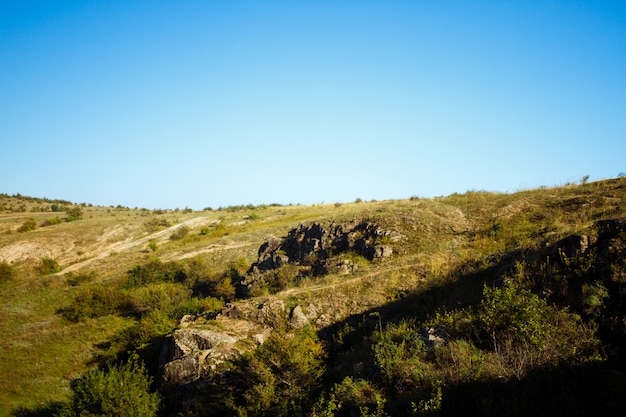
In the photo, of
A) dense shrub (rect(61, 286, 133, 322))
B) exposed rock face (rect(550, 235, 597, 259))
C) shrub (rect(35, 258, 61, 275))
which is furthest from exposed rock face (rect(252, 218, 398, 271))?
shrub (rect(35, 258, 61, 275))

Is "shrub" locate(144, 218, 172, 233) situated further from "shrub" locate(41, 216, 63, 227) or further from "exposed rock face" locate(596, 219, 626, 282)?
"exposed rock face" locate(596, 219, 626, 282)

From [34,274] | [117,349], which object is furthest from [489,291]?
[34,274]

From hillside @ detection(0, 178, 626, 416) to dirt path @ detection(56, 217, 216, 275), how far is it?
1.98m

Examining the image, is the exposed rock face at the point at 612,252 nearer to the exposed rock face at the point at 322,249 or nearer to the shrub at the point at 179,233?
the exposed rock face at the point at 322,249

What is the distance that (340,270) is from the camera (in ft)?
80.0

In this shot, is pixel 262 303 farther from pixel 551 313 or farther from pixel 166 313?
pixel 551 313

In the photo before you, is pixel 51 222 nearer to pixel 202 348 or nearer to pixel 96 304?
pixel 96 304

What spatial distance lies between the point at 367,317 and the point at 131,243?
4174 cm

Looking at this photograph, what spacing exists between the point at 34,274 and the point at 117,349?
27.8 m

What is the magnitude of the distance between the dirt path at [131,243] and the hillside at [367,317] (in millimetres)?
1984

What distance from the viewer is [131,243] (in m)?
50.0

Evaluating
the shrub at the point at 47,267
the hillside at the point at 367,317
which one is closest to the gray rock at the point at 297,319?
the hillside at the point at 367,317

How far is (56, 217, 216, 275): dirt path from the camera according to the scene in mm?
41766

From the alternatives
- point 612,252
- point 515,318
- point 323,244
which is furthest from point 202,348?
point 612,252
